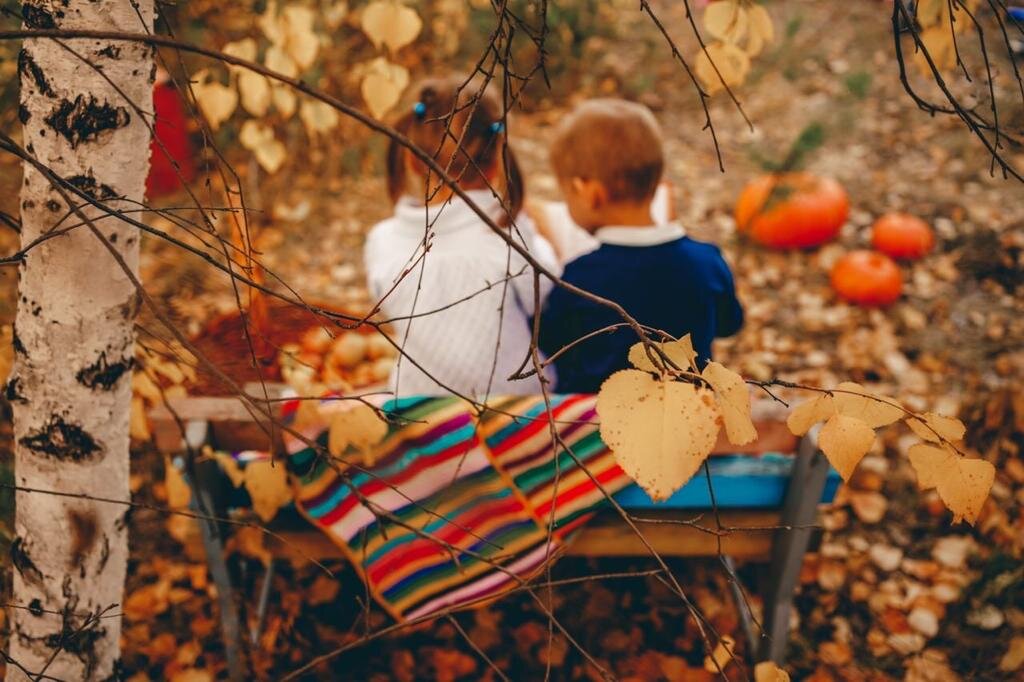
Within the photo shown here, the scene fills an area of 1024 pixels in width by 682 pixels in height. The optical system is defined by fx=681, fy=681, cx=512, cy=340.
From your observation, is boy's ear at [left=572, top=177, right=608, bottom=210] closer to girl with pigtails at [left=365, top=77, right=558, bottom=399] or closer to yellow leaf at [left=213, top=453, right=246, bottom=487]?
girl with pigtails at [left=365, top=77, right=558, bottom=399]

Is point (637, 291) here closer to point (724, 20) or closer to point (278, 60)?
point (724, 20)

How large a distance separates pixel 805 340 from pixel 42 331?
2.85 metres

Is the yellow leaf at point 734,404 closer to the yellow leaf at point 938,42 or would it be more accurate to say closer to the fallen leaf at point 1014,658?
the yellow leaf at point 938,42

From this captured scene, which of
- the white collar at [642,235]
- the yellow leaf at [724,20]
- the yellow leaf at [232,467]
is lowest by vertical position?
the yellow leaf at [232,467]

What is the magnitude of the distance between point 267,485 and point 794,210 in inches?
109

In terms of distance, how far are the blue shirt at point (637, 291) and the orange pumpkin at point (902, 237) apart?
1.86m

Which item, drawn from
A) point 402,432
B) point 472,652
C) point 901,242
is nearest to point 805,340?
point 901,242

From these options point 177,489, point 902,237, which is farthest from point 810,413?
point 902,237

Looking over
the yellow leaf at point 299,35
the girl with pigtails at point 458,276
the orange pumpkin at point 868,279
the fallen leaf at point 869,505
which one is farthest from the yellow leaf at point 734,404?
the orange pumpkin at point 868,279

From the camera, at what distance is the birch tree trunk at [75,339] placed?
929mm

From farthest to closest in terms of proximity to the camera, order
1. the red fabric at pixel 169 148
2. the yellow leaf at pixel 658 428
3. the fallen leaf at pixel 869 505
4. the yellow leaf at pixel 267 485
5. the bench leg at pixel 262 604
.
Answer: the red fabric at pixel 169 148, the fallen leaf at pixel 869 505, the bench leg at pixel 262 604, the yellow leaf at pixel 267 485, the yellow leaf at pixel 658 428

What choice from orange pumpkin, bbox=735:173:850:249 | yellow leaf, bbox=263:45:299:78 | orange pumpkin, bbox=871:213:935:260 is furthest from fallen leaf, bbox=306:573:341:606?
orange pumpkin, bbox=871:213:935:260

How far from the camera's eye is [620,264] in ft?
5.69

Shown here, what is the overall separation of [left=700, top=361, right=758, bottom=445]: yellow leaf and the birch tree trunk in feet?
2.57
